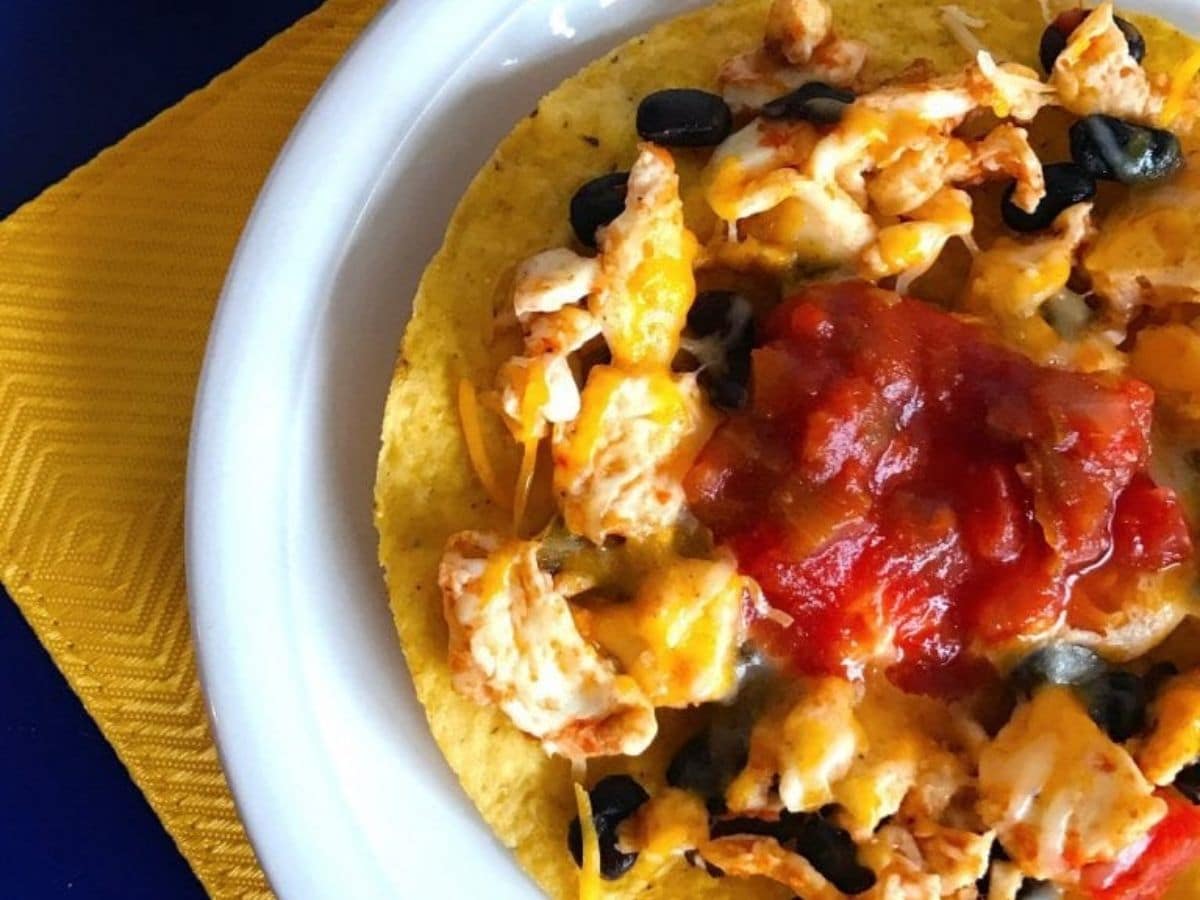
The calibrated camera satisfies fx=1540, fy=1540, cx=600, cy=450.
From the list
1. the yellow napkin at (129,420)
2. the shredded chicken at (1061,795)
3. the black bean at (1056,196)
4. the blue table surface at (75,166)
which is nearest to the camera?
the shredded chicken at (1061,795)

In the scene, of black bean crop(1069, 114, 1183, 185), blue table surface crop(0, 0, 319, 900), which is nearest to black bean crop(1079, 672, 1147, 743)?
black bean crop(1069, 114, 1183, 185)

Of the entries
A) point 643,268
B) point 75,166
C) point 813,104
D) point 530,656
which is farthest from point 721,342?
point 75,166

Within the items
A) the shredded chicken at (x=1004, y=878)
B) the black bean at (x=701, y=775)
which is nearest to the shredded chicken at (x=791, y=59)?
the black bean at (x=701, y=775)

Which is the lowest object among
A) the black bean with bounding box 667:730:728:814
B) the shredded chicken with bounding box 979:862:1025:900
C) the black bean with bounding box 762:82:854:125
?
the shredded chicken with bounding box 979:862:1025:900

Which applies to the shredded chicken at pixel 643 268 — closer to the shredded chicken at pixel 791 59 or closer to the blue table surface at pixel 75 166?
the shredded chicken at pixel 791 59

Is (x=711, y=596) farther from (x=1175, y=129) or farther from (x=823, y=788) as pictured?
(x=1175, y=129)

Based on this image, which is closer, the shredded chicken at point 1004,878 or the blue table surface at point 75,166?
the shredded chicken at point 1004,878

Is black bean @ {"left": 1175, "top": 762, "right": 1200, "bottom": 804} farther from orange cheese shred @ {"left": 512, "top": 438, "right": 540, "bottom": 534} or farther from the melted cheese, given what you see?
orange cheese shred @ {"left": 512, "top": 438, "right": 540, "bottom": 534}

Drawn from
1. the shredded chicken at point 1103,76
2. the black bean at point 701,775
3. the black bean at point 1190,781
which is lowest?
the black bean at point 1190,781
